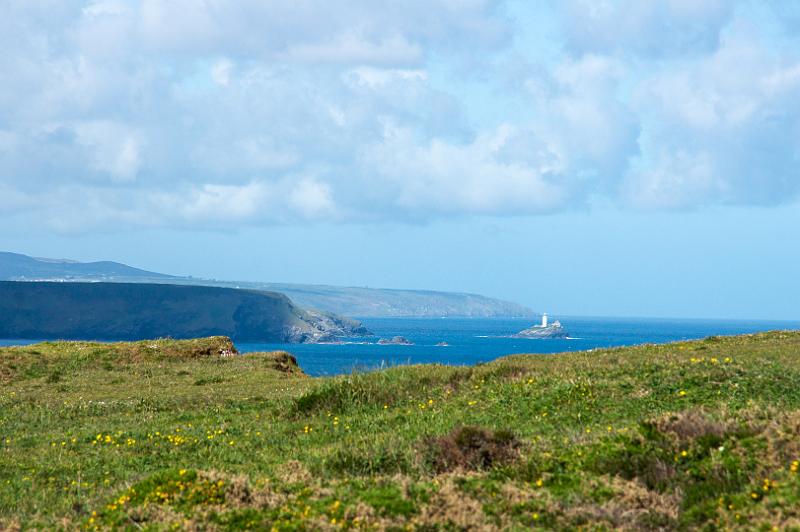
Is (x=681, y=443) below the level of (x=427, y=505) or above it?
above

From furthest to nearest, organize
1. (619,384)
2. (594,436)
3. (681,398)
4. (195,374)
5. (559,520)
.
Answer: (195,374)
(619,384)
(681,398)
(594,436)
(559,520)

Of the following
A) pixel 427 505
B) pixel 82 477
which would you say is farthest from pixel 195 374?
pixel 427 505

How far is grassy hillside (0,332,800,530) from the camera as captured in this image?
39.1ft

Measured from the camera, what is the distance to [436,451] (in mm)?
15156

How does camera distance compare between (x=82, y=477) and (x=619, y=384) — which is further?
(x=619, y=384)

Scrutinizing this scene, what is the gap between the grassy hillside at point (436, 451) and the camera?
11.9 metres

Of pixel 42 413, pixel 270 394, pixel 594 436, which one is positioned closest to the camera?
pixel 594 436

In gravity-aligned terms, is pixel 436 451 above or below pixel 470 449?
below

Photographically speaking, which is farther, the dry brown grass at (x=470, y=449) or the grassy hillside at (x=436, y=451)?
the dry brown grass at (x=470, y=449)

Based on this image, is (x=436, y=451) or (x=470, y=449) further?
(x=436, y=451)

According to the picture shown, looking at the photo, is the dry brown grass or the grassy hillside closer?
the grassy hillside

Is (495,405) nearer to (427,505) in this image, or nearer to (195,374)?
(427,505)

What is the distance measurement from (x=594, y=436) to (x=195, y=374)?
2341cm

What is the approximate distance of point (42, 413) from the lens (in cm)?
2500
